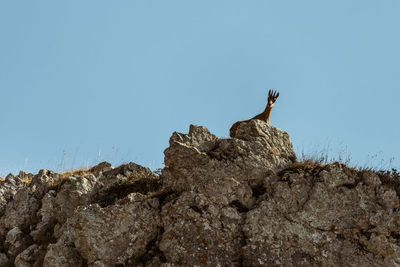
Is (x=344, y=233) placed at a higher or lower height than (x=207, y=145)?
lower

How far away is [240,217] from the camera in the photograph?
11.3m

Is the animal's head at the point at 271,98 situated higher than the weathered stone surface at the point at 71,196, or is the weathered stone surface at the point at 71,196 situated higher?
the animal's head at the point at 271,98

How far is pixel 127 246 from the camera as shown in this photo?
37.1ft

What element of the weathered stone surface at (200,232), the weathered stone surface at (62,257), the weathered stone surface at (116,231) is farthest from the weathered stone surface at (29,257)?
the weathered stone surface at (200,232)

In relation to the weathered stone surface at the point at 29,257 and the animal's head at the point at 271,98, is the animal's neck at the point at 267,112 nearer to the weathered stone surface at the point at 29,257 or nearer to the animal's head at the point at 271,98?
the animal's head at the point at 271,98

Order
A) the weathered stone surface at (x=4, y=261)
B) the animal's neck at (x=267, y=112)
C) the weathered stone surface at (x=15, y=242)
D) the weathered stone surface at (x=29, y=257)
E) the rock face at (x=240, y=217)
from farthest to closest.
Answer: the animal's neck at (x=267, y=112) → the weathered stone surface at (x=15, y=242) → the weathered stone surface at (x=4, y=261) → the weathered stone surface at (x=29, y=257) → the rock face at (x=240, y=217)

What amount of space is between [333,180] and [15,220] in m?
8.92

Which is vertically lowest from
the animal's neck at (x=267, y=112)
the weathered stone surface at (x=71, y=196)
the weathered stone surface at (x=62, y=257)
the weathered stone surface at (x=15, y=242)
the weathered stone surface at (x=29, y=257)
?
the weathered stone surface at (x=62, y=257)

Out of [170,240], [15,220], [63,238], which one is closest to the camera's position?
[170,240]

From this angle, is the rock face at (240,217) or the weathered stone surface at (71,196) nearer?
the rock face at (240,217)

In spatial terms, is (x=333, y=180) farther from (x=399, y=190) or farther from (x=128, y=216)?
(x=128, y=216)

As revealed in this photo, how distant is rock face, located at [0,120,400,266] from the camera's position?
Result: 10.9m

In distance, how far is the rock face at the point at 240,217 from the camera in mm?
10891

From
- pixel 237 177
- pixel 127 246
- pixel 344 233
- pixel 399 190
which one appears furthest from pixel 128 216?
pixel 399 190
